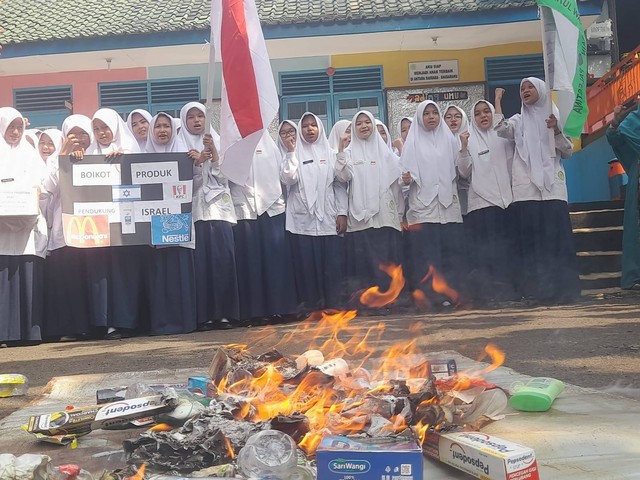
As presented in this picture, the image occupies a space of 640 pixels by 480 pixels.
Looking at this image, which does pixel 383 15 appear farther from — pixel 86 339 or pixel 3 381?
pixel 3 381

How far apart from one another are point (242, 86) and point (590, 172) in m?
8.83

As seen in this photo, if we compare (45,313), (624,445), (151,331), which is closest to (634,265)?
(151,331)

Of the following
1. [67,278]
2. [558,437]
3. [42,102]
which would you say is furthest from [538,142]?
[42,102]

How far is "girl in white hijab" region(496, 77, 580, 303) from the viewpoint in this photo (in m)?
7.82

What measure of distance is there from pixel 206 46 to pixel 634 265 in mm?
7959

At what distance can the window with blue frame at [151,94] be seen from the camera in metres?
13.3

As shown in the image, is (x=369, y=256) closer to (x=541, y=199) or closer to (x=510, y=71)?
(x=541, y=199)

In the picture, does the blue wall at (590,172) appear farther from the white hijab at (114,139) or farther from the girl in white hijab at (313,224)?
the white hijab at (114,139)

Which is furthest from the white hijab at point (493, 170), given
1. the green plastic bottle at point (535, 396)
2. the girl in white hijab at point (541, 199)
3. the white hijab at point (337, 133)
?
the green plastic bottle at point (535, 396)

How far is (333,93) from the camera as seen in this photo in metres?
13.2

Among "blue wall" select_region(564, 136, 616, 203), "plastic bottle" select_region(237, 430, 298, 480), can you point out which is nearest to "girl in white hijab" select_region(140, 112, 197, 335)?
"plastic bottle" select_region(237, 430, 298, 480)

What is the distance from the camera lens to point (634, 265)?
810cm

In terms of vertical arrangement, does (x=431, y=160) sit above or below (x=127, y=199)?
above

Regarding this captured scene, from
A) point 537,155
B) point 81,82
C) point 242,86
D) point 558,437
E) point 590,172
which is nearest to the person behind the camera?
point 558,437
